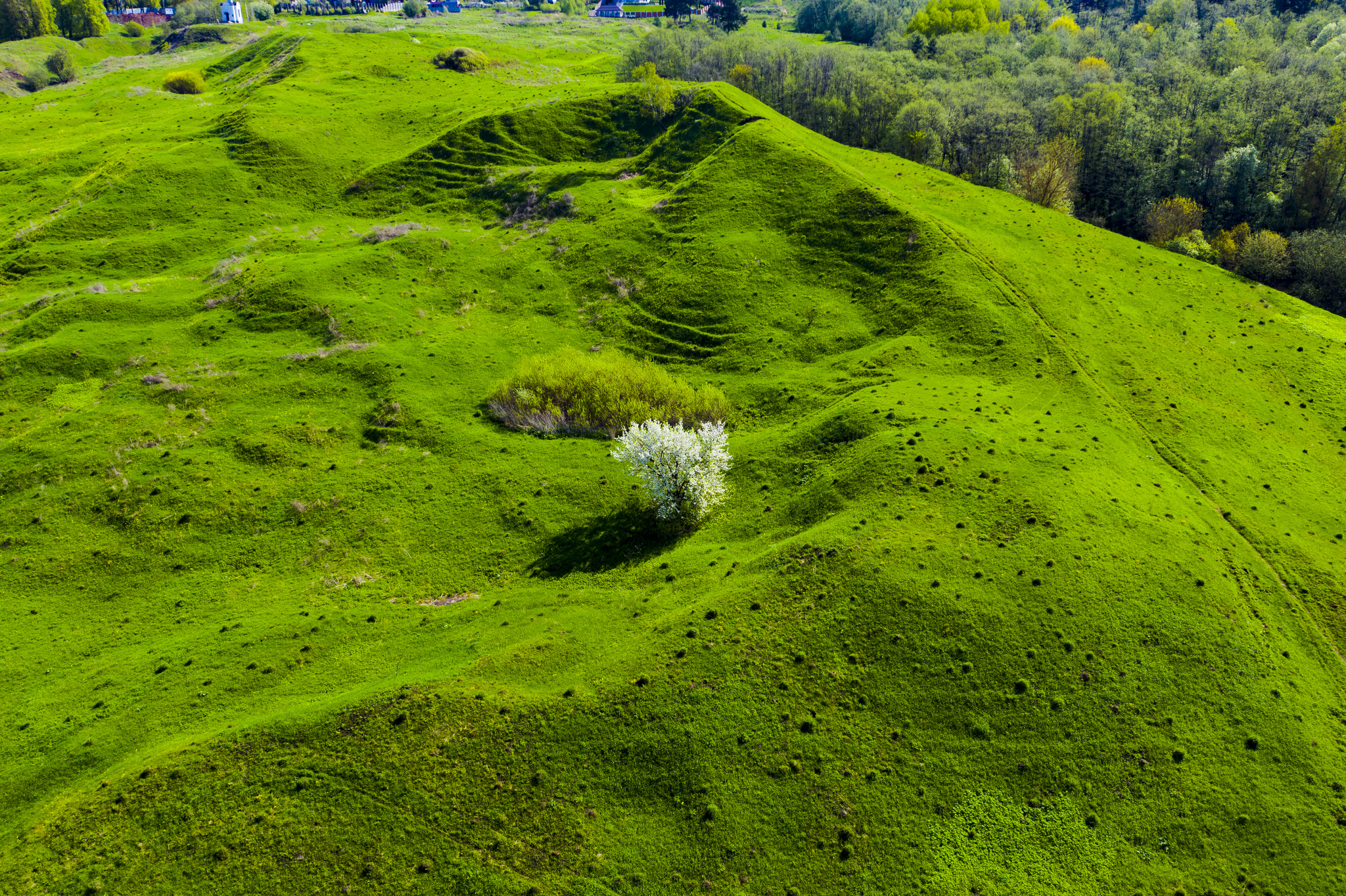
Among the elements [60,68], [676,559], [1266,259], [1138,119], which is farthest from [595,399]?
[60,68]

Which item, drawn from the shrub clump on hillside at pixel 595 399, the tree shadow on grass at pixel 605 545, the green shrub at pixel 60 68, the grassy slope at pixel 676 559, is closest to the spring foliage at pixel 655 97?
the grassy slope at pixel 676 559

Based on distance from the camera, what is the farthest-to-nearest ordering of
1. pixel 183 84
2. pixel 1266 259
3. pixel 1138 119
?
1. pixel 183 84
2. pixel 1138 119
3. pixel 1266 259

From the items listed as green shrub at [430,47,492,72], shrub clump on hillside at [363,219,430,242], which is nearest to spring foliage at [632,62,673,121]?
shrub clump on hillside at [363,219,430,242]

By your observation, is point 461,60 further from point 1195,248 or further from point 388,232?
point 1195,248

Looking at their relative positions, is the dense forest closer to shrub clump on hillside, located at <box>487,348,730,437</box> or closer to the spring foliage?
the spring foliage

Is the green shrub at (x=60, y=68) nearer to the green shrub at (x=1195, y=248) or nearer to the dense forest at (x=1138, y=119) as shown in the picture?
the dense forest at (x=1138, y=119)

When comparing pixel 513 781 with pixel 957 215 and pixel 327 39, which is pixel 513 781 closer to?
pixel 957 215

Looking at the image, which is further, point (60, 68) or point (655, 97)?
point (60, 68)
